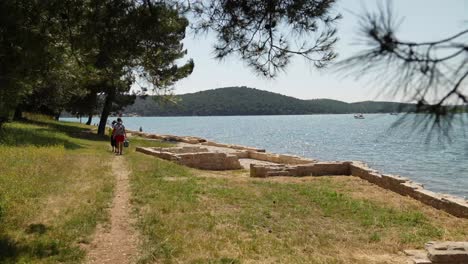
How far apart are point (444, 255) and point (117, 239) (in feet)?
17.3

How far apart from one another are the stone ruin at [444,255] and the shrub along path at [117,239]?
4536 millimetres

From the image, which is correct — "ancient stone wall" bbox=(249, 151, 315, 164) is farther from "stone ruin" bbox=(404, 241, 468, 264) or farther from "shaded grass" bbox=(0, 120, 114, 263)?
"stone ruin" bbox=(404, 241, 468, 264)

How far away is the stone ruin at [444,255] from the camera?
6.66 meters

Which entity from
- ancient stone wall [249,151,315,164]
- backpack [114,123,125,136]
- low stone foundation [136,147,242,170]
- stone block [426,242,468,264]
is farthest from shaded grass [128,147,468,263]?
ancient stone wall [249,151,315,164]

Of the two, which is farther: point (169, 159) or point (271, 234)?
point (169, 159)

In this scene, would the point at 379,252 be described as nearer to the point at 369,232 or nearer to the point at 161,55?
the point at 369,232

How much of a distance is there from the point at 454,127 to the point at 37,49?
6514mm

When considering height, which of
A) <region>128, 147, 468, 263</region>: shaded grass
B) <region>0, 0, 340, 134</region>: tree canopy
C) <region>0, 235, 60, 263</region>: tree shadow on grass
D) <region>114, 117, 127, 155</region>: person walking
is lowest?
<region>128, 147, 468, 263</region>: shaded grass

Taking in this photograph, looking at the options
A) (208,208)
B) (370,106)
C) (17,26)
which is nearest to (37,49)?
(17,26)

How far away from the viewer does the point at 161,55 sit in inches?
335

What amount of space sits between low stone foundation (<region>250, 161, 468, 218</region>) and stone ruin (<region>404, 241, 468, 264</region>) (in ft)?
14.6

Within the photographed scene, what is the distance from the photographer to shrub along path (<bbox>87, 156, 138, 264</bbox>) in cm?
650

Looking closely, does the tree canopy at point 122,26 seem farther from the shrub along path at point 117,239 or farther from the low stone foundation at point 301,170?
the low stone foundation at point 301,170

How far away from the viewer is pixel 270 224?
8758 millimetres
